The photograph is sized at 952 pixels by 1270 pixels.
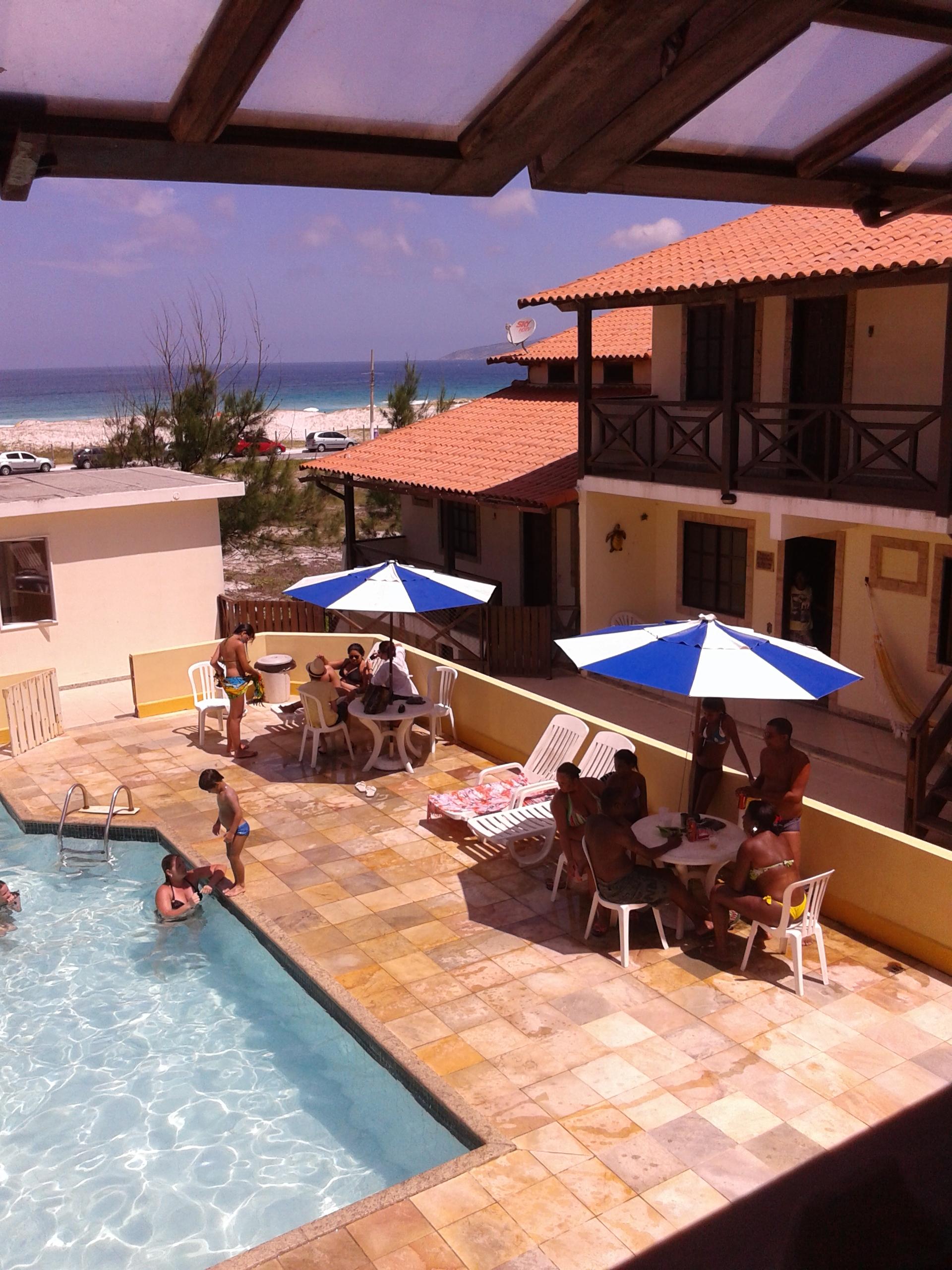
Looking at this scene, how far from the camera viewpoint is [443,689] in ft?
43.8

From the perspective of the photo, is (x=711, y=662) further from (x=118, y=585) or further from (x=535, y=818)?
(x=118, y=585)

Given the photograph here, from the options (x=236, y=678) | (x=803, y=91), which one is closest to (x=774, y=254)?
(x=236, y=678)

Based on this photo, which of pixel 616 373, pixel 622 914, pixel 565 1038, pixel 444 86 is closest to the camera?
pixel 444 86

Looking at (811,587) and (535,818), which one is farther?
(811,587)

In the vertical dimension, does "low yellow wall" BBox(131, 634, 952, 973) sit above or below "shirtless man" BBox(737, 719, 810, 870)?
below

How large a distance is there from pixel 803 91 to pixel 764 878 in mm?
5553

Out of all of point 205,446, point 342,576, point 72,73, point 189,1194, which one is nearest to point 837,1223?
point 189,1194

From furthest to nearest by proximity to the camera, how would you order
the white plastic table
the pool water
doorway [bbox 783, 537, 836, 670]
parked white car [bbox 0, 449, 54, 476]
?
parked white car [bbox 0, 449, 54, 476] → doorway [bbox 783, 537, 836, 670] → the white plastic table → the pool water

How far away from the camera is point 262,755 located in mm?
13094

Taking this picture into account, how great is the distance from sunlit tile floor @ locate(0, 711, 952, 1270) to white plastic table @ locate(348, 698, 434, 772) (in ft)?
4.27

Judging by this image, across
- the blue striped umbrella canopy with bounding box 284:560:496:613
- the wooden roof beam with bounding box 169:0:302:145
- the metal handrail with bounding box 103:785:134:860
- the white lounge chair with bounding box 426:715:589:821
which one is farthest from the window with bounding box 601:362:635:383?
the wooden roof beam with bounding box 169:0:302:145

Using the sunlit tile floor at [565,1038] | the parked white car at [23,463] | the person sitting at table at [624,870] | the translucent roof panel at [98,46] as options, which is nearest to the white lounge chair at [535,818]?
the sunlit tile floor at [565,1038]

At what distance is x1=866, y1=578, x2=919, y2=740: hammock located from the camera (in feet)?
43.2

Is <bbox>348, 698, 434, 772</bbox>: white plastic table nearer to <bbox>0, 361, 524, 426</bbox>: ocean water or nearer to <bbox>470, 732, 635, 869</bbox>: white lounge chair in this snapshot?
<bbox>470, 732, 635, 869</bbox>: white lounge chair
